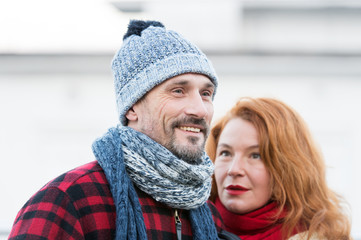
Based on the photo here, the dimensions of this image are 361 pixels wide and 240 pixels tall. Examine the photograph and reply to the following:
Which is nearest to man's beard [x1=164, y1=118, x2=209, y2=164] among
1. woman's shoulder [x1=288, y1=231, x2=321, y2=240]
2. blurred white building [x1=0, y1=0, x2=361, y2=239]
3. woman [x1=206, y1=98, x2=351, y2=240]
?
woman [x1=206, y1=98, x2=351, y2=240]

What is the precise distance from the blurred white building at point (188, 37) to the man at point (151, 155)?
3.63 m

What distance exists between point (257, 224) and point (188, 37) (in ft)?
11.6

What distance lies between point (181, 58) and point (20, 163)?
4.01m

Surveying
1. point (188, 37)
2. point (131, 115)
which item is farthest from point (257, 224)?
point (188, 37)

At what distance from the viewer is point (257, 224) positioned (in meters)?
2.38

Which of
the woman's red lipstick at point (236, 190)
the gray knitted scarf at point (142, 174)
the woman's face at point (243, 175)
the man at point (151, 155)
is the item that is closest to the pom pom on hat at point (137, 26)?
the man at point (151, 155)

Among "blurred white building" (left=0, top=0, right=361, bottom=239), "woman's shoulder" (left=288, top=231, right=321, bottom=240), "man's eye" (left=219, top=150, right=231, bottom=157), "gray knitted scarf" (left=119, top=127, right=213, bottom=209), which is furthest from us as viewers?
"blurred white building" (left=0, top=0, right=361, bottom=239)

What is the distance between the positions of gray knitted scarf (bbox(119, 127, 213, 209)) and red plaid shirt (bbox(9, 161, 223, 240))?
7cm

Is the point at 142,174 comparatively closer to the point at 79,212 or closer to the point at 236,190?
the point at 79,212

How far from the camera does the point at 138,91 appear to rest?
6.02ft

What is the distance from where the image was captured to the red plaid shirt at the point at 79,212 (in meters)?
1.54

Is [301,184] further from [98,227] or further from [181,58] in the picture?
[98,227]

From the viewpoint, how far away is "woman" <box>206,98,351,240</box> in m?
2.38

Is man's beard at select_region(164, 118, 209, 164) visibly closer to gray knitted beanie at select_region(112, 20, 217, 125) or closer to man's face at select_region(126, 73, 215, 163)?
man's face at select_region(126, 73, 215, 163)
